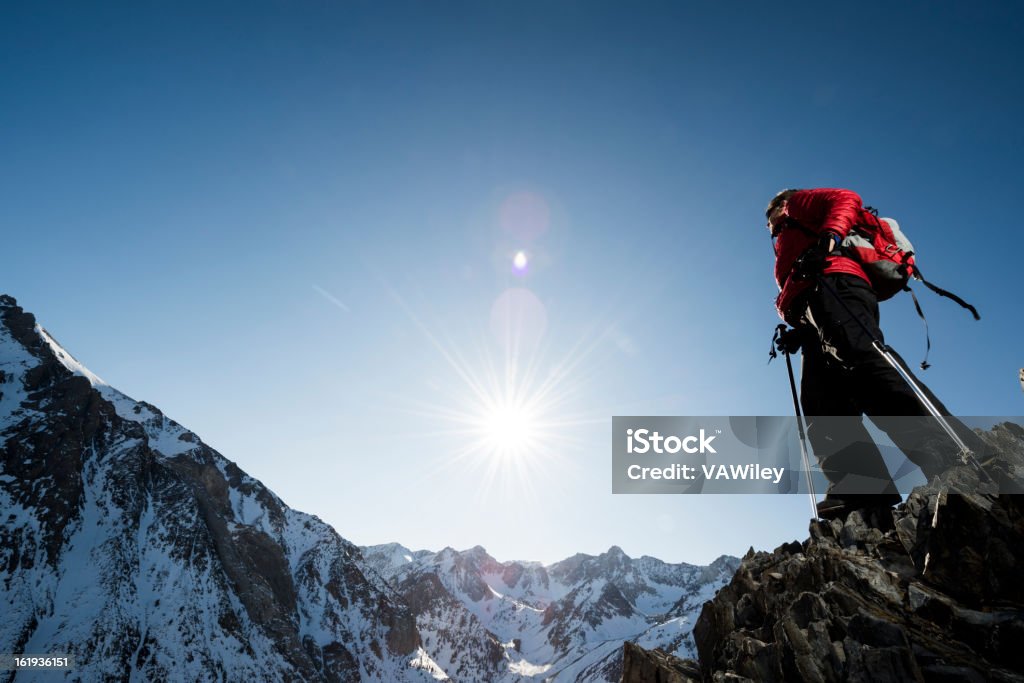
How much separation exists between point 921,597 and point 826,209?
14.6 feet

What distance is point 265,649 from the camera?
609 feet

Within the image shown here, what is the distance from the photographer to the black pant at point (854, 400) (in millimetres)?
4871

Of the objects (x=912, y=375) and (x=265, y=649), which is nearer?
(x=912, y=375)

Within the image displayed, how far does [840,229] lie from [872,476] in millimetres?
2954

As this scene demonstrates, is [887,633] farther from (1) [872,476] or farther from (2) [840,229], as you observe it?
(2) [840,229]

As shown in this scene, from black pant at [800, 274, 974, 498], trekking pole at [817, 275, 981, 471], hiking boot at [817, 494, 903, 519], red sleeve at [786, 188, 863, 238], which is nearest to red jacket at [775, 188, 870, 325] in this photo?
red sleeve at [786, 188, 863, 238]

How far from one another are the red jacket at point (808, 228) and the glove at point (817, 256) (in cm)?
11

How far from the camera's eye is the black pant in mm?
4871

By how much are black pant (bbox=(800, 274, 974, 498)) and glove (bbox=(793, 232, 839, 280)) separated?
0.19 metres

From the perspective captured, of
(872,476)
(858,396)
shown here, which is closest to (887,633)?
(872,476)

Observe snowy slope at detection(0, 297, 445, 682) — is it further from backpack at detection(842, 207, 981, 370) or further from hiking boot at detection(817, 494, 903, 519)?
backpack at detection(842, 207, 981, 370)

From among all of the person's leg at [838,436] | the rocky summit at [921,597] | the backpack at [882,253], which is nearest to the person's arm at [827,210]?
the backpack at [882,253]

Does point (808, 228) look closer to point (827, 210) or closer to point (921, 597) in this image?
point (827, 210)

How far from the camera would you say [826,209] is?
20.3ft
